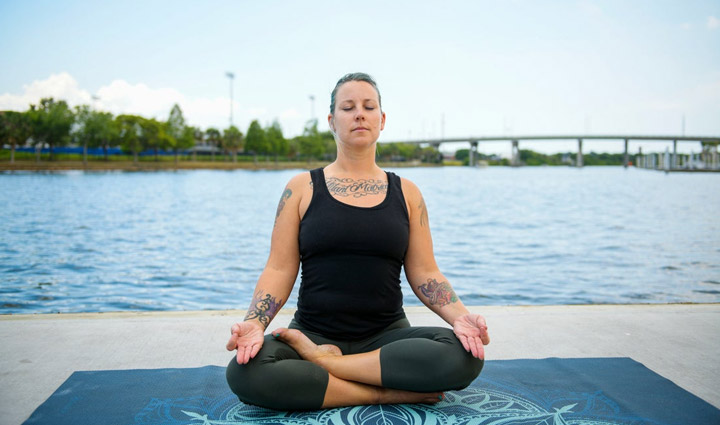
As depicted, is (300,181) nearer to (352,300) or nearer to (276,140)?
(352,300)

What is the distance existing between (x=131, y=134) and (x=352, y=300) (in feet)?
219

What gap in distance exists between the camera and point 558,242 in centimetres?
1316

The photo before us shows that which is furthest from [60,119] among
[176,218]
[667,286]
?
[667,286]

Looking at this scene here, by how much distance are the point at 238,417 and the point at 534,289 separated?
6.26 meters

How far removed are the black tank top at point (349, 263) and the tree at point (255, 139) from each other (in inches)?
3043

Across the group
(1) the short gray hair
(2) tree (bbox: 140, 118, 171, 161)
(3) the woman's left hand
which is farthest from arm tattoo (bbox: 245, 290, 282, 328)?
(2) tree (bbox: 140, 118, 171, 161)

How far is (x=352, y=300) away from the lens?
2.42m

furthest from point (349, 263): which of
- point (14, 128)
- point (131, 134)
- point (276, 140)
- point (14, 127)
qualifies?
point (276, 140)

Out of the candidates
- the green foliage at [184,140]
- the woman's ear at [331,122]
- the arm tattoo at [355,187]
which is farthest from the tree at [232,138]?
the arm tattoo at [355,187]

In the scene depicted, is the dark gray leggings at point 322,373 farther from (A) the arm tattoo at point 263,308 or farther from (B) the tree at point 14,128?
(B) the tree at point 14,128

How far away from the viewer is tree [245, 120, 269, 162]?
3066 inches

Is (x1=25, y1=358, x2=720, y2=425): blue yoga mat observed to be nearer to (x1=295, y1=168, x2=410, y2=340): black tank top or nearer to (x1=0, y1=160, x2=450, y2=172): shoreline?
(x1=295, y1=168, x2=410, y2=340): black tank top

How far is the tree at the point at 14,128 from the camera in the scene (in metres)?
54.6

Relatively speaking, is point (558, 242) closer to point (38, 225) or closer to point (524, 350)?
point (524, 350)
